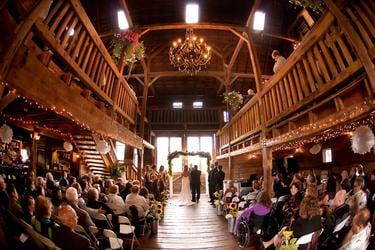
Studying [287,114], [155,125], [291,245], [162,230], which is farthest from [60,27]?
[155,125]

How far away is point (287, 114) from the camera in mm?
7180

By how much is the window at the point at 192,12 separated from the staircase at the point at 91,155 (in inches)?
173

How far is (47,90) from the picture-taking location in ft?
14.7

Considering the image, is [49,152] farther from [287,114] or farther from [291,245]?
[291,245]

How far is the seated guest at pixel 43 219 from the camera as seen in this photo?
11.8 feet

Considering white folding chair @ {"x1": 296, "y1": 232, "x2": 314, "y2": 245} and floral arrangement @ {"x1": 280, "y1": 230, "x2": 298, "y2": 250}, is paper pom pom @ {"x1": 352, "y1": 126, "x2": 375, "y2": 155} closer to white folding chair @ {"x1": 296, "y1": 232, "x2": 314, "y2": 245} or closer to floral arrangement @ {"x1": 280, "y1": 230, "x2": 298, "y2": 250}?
white folding chair @ {"x1": 296, "y1": 232, "x2": 314, "y2": 245}

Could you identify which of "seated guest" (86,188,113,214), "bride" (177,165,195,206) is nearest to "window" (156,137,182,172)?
"bride" (177,165,195,206)

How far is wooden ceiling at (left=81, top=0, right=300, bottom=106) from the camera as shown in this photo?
1154cm

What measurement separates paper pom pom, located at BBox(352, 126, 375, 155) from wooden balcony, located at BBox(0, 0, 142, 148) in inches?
175

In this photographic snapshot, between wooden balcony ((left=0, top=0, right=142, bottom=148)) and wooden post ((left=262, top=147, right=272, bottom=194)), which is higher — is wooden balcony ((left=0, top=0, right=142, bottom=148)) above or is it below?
above

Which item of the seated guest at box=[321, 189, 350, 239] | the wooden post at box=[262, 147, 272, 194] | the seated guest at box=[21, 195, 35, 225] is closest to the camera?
the seated guest at box=[21, 195, 35, 225]

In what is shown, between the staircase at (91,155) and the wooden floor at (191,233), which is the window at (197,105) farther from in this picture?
the wooden floor at (191,233)

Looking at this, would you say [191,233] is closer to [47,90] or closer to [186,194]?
[47,90]

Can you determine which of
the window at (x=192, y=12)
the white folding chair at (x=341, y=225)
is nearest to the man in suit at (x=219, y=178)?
the window at (x=192, y=12)
